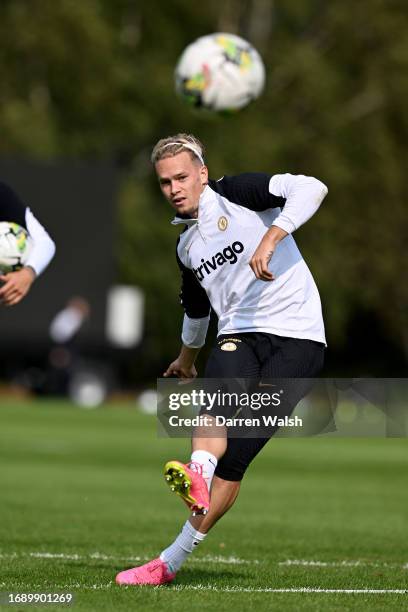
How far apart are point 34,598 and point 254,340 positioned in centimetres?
187

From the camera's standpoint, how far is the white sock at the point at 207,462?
7.44 meters

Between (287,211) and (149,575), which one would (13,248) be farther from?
(149,575)

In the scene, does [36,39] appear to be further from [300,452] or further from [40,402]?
[300,452]

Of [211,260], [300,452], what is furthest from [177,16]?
[211,260]

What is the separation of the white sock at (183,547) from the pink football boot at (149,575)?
0.03 meters

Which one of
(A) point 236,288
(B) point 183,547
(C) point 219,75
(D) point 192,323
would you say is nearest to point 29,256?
(D) point 192,323

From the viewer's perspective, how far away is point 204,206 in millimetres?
7922

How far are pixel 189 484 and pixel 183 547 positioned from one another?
0.82 metres

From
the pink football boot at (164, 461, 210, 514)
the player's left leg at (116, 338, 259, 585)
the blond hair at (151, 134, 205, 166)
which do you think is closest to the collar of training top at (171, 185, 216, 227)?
the blond hair at (151, 134, 205, 166)

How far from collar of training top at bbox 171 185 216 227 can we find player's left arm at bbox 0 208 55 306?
3.00 feet

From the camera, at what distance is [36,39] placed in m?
40.9

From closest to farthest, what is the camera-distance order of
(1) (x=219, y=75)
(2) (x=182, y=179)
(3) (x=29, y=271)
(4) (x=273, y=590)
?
(4) (x=273, y=590) → (2) (x=182, y=179) → (3) (x=29, y=271) → (1) (x=219, y=75)

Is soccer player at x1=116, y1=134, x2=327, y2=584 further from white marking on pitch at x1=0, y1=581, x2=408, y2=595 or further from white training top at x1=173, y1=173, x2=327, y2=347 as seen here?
white marking on pitch at x1=0, y1=581, x2=408, y2=595

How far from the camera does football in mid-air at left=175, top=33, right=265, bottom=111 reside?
62.6ft
